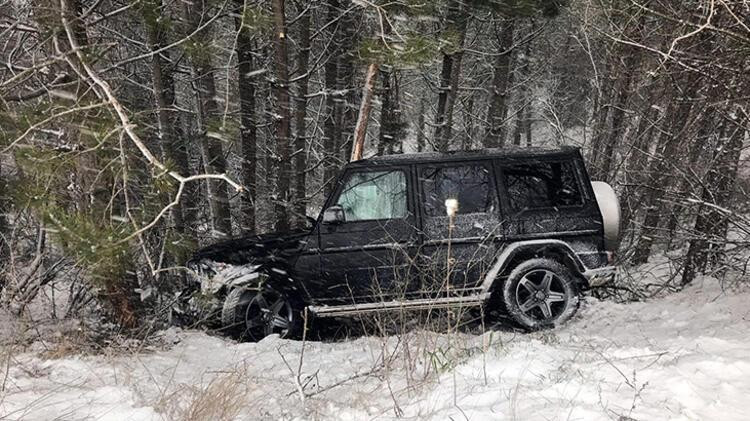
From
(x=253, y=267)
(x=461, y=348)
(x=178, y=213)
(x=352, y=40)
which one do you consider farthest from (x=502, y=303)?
(x=352, y=40)

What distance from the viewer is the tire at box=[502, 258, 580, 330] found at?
18.9ft

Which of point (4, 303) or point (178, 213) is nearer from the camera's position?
point (4, 303)

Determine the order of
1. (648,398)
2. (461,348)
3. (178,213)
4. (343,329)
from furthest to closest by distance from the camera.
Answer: (178,213) < (343,329) < (461,348) < (648,398)

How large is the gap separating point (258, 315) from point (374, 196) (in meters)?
1.81

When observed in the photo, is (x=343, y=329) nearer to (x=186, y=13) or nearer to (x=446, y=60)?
(x=186, y=13)

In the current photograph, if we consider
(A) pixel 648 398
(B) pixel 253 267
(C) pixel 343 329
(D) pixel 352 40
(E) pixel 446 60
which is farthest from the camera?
(E) pixel 446 60

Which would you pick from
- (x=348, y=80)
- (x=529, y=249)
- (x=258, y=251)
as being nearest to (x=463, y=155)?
(x=529, y=249)

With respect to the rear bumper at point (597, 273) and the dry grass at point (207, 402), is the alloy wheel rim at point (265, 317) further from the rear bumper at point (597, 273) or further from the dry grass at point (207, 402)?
the rear bumper at point (597, 273)

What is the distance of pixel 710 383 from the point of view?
3105mm

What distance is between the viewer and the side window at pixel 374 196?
577cm

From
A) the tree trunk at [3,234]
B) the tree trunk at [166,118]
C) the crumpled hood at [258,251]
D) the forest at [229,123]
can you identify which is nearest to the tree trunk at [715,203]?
the forest at [229,123]

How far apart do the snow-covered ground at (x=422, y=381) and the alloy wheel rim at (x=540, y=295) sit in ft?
2.26

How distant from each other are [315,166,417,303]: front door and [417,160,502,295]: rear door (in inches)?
7.6

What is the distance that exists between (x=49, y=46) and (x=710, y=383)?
575 cm
